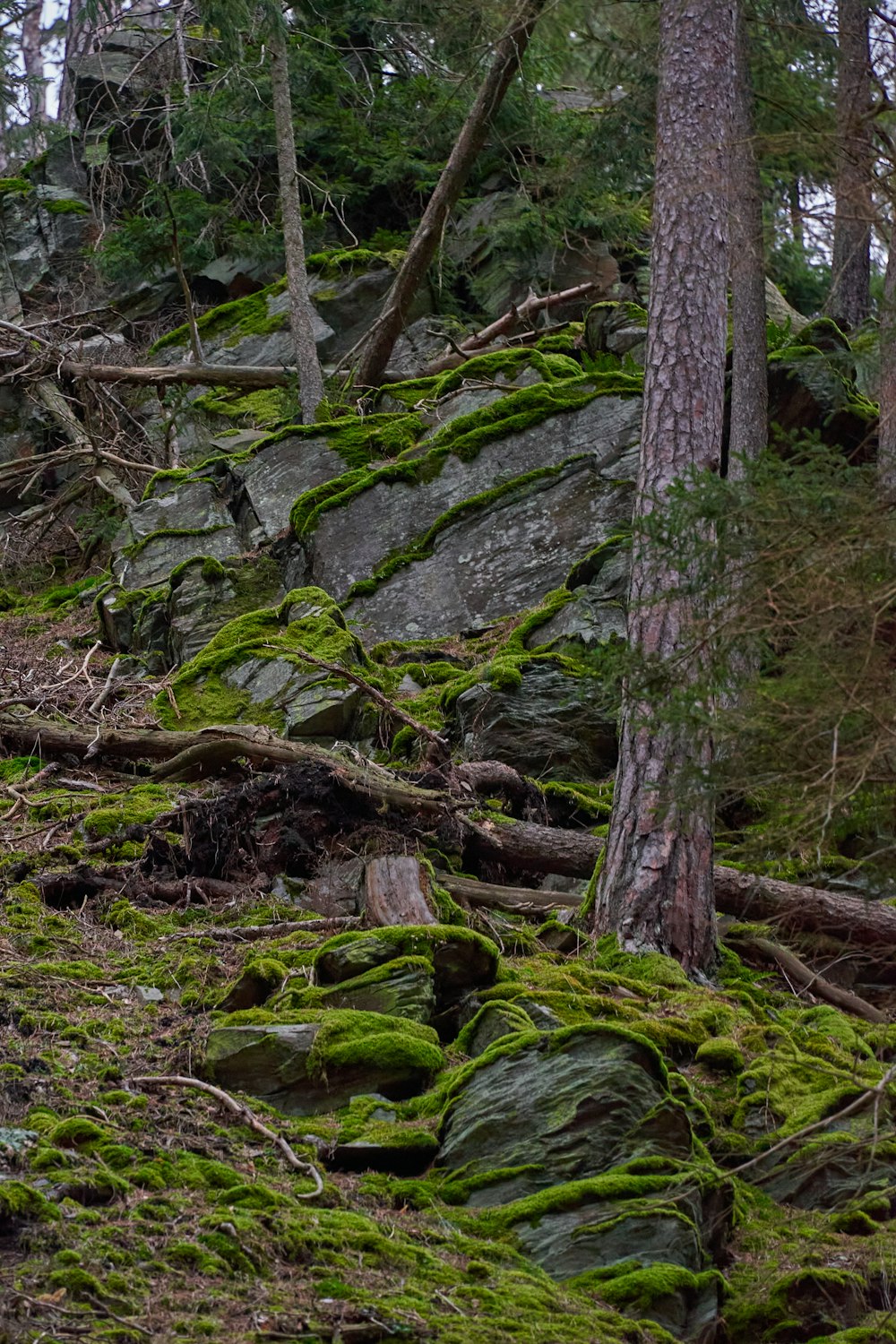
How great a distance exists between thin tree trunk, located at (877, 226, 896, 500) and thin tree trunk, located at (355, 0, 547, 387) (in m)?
5.95

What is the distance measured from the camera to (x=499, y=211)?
17.2m

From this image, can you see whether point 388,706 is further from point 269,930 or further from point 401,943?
point 401,943

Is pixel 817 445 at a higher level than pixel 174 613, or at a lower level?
higher

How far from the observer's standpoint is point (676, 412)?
7.40 metres

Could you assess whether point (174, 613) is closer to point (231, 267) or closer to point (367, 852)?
point (367, 852)

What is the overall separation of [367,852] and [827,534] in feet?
13.0

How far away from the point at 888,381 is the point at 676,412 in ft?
8.00

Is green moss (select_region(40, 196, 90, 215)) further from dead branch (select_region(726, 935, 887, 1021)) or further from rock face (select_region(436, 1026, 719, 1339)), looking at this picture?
rock face (select_region(436, 1026, 719, 1339))

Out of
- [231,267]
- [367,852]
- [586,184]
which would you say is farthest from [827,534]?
[231,267]

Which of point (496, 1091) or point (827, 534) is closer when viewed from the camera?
point (827, 534)

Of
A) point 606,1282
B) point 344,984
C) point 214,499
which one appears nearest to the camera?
point 606,1282

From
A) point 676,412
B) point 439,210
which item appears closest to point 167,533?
point 439,210

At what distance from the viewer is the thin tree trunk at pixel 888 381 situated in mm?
4543

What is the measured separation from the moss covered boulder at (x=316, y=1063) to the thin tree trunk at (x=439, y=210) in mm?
10799
